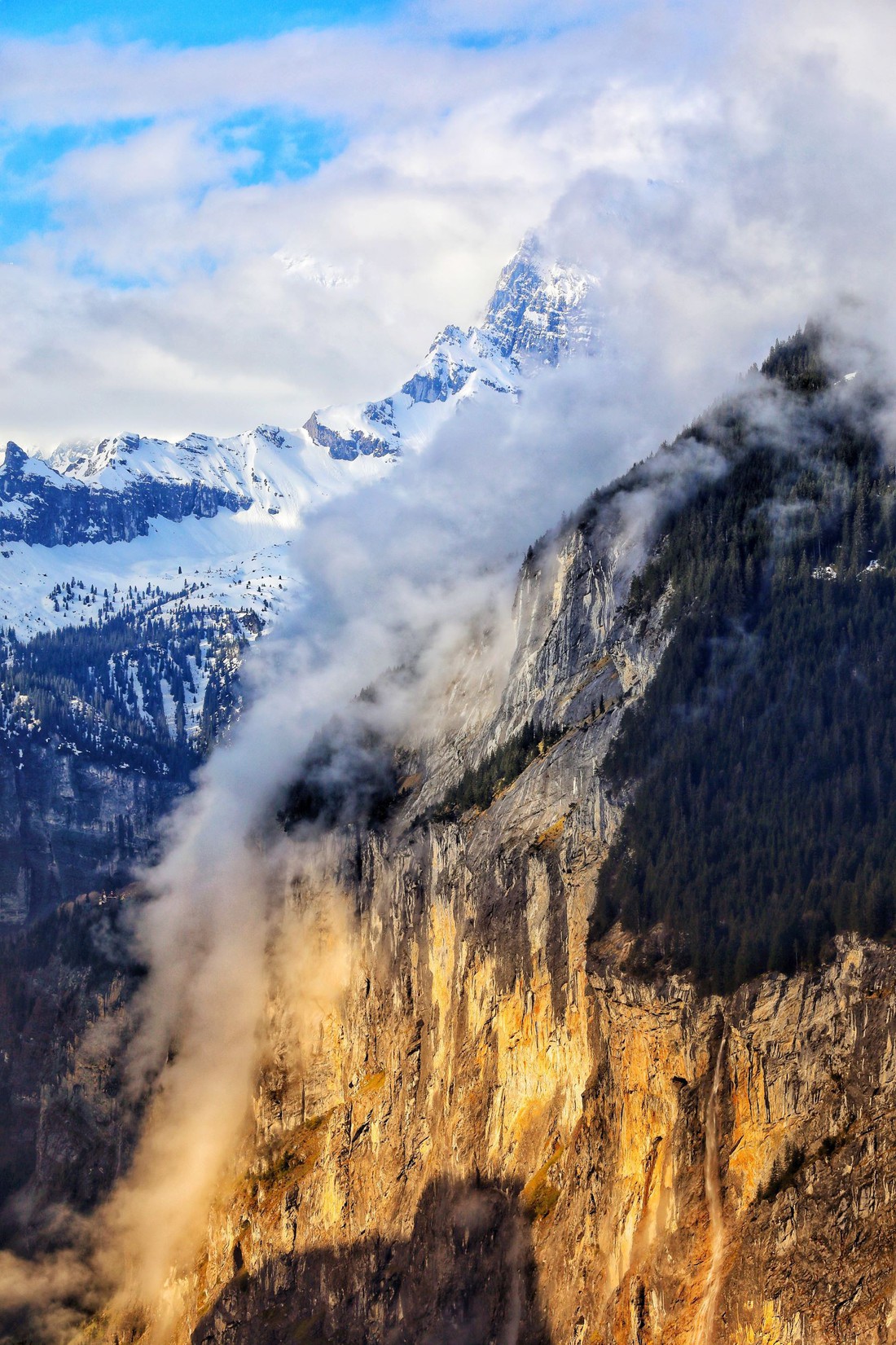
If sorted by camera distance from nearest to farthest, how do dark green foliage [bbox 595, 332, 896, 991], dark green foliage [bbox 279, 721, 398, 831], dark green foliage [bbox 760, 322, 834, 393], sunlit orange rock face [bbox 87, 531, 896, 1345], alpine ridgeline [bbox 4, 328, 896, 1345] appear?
sunlit orange rock face [bbox 87, 531, 896, 1345] → alpine ridgeline [bbox 4, 328, 896, 1345] → dark green foliage [bbox 595, 332, 896, 991] → dark green foliage [bbox 760, 322, 834, 393] → dark green foliage [bbox 279, 721, 398, 831]

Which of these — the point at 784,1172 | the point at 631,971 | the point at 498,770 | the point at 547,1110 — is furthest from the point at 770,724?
the point at 498,770

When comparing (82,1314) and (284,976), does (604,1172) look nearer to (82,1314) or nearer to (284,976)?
(284,976)

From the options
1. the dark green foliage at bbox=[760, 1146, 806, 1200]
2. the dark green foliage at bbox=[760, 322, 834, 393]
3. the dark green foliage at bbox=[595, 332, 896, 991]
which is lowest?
the dark green foliage at bbox=[760, 1146, 806, 1200]

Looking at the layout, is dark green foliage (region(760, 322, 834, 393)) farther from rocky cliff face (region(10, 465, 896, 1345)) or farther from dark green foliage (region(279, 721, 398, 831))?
dark green foliage (region(279, 721, 398, 831))

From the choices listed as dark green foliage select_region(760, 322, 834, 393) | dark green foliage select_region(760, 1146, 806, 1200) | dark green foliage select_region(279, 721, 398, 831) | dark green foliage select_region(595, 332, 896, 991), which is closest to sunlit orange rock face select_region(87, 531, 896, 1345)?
dark green foliage select_region(760, 1146, 806, 1200)

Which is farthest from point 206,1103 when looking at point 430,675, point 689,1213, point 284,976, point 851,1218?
point 851,1218

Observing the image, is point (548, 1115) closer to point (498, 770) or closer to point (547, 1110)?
point (547, 1110)
